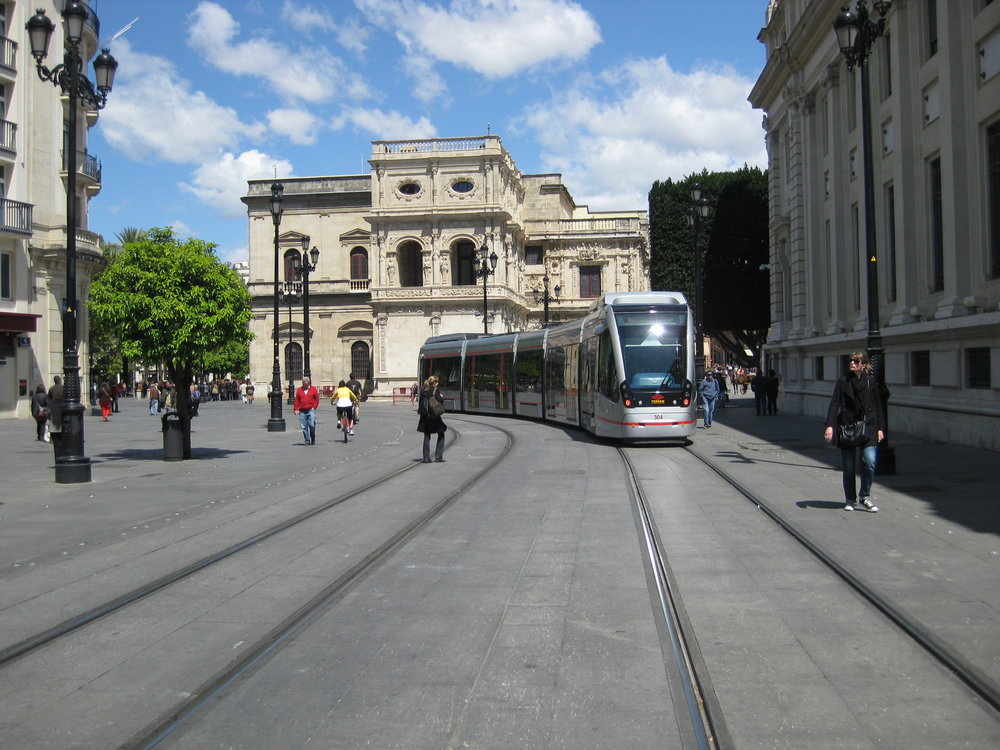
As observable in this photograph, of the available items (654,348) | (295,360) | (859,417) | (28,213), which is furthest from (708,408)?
(295,360)

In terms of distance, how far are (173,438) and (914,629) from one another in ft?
53.2

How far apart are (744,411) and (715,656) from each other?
34585 mm

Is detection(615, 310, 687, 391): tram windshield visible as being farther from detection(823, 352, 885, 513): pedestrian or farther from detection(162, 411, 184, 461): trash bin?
detection(823, 352, 885, 513): pedestrian

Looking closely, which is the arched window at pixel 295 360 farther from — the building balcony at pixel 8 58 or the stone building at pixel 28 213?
the building balcony at pixel 8 58

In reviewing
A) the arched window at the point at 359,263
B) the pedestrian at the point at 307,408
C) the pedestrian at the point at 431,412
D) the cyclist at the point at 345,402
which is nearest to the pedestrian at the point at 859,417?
the pedestrian at the point at 431,412

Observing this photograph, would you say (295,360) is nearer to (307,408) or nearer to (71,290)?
(307,408)

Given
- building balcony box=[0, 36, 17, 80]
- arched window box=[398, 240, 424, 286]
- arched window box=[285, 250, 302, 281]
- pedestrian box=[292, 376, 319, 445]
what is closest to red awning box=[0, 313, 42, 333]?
building balcony box=[0, 36, 17, 80]

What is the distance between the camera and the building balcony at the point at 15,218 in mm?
35844

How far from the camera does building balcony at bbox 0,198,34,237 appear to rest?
3584cm

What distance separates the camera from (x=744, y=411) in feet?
129

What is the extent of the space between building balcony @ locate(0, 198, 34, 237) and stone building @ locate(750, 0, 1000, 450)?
28530 millimetres

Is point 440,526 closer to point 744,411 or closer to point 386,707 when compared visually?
point 386,707

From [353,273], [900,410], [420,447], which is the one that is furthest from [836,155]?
[353,273]

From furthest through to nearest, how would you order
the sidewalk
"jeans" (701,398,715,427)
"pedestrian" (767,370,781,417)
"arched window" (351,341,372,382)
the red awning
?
"arched window" (351,341,372,382) → the red awning → "pedestrian" (767,370,781,417) → "jeans" (701,398,715,427) → the sidewalk
